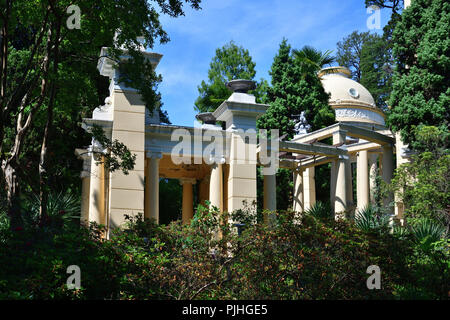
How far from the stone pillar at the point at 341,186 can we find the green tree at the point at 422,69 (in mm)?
3802

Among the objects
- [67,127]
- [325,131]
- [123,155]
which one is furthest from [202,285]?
[67,127]

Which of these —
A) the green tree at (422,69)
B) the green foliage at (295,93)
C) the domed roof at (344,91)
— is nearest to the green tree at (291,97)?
the green foliage at (295,93)

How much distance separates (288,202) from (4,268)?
25.8 m

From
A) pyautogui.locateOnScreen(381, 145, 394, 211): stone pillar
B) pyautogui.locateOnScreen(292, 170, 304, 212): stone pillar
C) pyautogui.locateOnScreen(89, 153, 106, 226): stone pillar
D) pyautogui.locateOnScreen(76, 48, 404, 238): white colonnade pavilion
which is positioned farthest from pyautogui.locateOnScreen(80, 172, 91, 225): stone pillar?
pyautogui.locateOnScreen(381, 145, 394, 211): stone pillar

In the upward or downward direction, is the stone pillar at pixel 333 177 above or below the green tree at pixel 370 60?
below

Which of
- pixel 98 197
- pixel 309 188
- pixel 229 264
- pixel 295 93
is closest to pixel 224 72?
pixel 295 93

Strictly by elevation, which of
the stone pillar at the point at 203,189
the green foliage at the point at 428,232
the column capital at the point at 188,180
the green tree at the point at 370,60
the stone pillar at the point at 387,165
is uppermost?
the green tree at the point at 370,60

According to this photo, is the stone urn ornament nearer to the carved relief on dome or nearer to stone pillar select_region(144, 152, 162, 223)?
stone pillar select_region(144, 152, 162, 223)

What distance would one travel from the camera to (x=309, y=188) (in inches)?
1182

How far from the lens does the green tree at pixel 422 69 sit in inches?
1021

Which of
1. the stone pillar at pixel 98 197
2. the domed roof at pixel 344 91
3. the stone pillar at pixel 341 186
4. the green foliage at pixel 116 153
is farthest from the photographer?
the domed roof at pixel 344 91

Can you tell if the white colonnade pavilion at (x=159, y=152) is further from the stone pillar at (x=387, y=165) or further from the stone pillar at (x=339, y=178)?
the stone pillar at (x=387, y=165)

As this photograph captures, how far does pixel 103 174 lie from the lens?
70.4ft

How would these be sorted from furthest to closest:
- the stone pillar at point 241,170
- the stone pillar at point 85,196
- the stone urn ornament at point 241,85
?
the stone pillar at point 85,196
the stone urn ornament at point 241,85
the stone pillar at point 241,170
